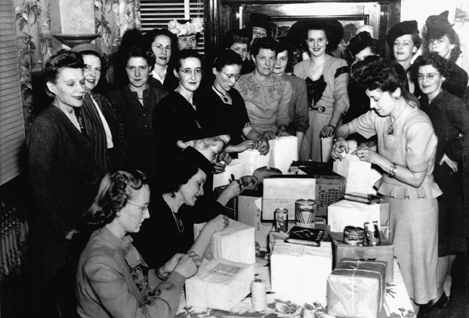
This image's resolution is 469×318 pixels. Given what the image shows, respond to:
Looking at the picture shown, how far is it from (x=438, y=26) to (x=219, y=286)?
378 centimetres

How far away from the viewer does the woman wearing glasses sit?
3.50 meters

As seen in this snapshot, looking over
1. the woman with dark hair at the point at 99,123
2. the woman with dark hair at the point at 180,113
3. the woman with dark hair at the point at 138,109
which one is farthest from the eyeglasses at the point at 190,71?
the woman with dark hair at the point at 99,123

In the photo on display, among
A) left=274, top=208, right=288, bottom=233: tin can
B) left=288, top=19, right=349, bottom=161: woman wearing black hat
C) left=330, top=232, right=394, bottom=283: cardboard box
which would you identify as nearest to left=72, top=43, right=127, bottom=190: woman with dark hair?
left=274, top=208, right=288, bottom=233: tin can

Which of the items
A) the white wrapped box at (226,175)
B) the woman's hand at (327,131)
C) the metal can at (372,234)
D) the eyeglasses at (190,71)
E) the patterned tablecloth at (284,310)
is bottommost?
the patterned tablecloth at (284,310)

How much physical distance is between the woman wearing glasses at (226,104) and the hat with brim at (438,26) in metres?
2.13

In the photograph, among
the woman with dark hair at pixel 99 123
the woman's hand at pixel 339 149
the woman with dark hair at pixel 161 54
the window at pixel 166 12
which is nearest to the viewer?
the woman's hand at pixel 339 149

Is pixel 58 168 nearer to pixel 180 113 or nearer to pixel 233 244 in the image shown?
pixel 180 113

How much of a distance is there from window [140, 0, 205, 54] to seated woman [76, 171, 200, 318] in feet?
11.3

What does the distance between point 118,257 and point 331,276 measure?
76 cm

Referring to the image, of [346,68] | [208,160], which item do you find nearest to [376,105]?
[208,160]

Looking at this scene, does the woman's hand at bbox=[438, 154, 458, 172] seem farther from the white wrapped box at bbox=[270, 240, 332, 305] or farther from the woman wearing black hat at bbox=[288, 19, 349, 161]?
the white wrapped box at bbox=[270, 240, 332, 305]

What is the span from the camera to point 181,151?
125 inches

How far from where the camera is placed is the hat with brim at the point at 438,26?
15.2 ft

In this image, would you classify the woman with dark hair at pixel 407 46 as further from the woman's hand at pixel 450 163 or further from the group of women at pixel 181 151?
the woman's hand at pixel 450 163
